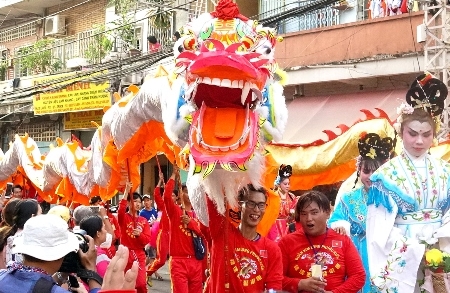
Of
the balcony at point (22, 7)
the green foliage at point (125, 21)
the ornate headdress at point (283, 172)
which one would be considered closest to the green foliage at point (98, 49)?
the green foliage at point (125, 21)

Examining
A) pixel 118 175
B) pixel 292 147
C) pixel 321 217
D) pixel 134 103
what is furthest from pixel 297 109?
pixel 321 217

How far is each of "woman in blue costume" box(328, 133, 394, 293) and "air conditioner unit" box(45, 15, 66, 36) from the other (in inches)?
717

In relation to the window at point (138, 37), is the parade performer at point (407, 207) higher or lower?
lower

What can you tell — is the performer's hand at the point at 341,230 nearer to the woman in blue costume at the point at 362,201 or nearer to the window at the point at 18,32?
the woman in blue costume at the point at 362,201

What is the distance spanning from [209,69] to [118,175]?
12.0 ft

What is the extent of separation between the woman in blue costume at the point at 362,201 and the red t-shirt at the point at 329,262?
75 centimetres

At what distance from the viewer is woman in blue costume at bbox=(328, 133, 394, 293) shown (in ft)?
18.1

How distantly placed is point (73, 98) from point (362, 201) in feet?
47.2

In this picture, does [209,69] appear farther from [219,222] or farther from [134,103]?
[134,103]

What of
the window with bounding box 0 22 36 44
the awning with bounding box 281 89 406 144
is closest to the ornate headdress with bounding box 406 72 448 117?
the awning with bounding box 281 89 406 144

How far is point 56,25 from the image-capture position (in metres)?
22.5

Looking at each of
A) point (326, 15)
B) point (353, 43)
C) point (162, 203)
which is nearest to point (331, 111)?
point (353, 43)

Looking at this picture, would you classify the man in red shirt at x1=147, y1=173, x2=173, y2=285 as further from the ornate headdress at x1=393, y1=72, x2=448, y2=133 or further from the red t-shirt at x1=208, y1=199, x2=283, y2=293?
the ornate headdress at x1=393, y1=72, x2=448, y2=133

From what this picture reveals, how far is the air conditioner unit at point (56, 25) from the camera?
22531mm
